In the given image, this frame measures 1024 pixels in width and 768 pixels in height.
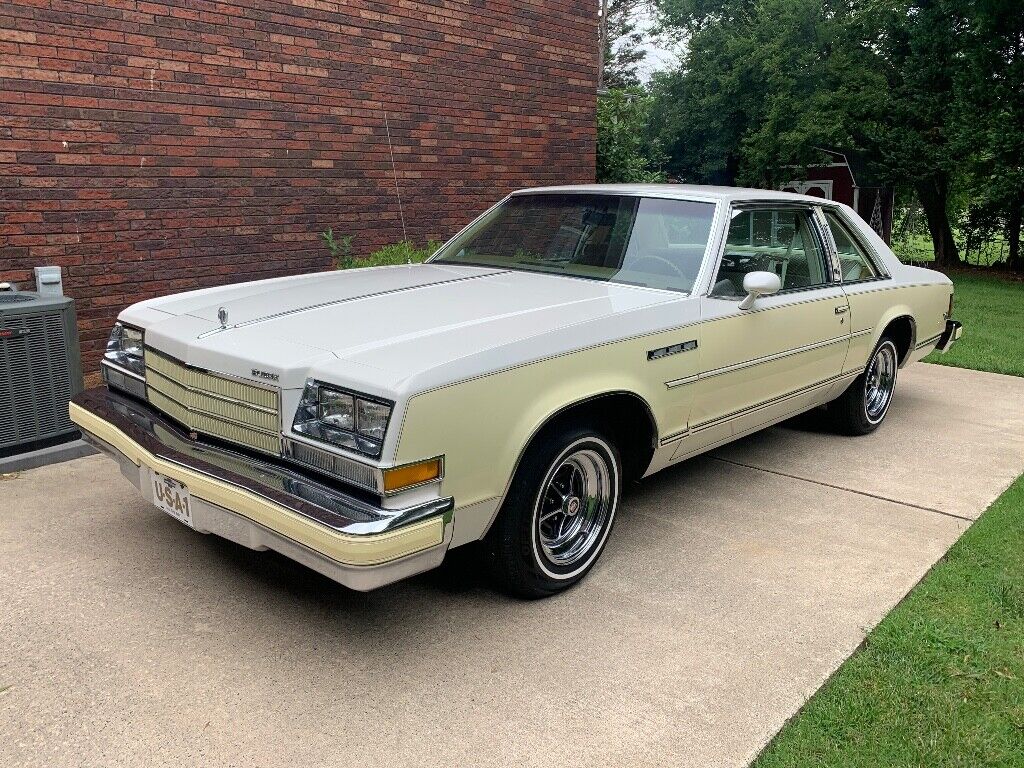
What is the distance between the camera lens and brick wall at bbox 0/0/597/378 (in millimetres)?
5781

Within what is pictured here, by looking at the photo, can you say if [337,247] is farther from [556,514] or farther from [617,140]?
[617,140]

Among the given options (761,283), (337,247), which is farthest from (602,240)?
(337,247)

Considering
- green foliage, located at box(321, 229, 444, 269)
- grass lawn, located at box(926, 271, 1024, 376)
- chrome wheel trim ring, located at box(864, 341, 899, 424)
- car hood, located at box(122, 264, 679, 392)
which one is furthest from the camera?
grass lawn, located at box(926, 271, 1024, 376)

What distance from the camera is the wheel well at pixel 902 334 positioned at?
576 centimetres

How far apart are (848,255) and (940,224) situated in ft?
54.3

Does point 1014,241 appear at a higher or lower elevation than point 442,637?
higher

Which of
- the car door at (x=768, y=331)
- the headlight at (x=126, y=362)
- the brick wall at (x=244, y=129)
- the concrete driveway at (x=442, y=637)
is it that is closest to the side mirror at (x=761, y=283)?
the car door at (x=768, y=331)

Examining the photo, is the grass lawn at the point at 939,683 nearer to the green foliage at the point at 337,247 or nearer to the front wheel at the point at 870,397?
the front wheel at the point at 870,397

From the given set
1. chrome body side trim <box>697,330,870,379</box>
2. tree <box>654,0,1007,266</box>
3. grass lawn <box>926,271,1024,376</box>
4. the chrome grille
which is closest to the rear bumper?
chrome body side trim <box>697,330,870,379</box>

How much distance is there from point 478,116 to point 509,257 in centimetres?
452

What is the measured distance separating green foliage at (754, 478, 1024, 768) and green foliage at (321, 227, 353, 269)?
17.6ft

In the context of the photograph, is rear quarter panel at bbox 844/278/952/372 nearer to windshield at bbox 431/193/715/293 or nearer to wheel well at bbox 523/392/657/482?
windshield at bbox 431/193/715/293

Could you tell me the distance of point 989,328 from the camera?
32.9 ft

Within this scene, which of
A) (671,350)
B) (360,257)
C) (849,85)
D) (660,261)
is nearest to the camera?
(671,350)
